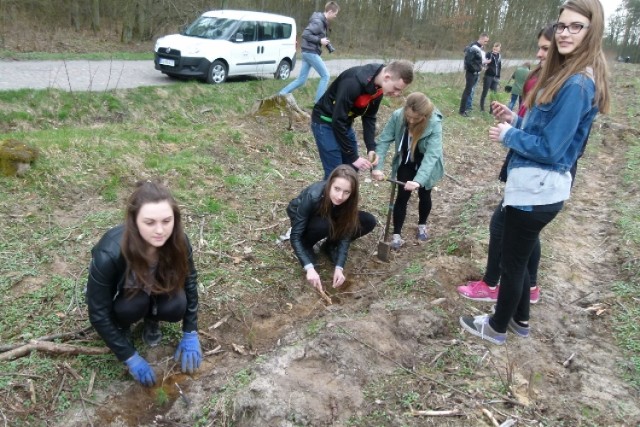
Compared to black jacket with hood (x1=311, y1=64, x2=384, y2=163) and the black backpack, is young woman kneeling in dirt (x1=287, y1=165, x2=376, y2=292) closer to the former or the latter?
black jacket with hood (x1=311, y1=64, x2=384, y2=163)

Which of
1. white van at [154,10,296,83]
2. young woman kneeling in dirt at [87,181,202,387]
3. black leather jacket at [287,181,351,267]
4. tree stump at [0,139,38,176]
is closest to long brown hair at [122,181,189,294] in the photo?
young woman kneeling in dirt at [87,181,202,387]

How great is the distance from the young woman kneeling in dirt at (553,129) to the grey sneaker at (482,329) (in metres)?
0.43

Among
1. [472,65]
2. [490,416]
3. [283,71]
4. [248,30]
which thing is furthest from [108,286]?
[283,71]

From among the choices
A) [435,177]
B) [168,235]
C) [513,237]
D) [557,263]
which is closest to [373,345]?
[513,237]

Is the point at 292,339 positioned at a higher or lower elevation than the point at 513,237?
lower

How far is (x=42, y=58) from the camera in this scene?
11.7 m

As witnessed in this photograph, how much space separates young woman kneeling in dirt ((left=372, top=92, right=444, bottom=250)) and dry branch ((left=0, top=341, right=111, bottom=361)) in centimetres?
259

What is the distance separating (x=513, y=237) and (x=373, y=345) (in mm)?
1083

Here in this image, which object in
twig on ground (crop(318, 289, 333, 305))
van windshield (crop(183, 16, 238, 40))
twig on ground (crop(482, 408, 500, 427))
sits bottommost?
twig on ground (crop(318, 289, 333, 305))

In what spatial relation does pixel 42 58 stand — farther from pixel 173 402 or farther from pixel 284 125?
pixel 173 402

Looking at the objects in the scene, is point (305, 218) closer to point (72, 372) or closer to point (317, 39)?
point (72, 372)

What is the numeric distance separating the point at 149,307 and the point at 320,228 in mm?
1626

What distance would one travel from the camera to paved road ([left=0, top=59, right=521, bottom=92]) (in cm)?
872

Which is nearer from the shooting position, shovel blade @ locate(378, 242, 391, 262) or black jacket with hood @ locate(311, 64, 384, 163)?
black jacket with hood @ locate(311, 64, 384, 163)
